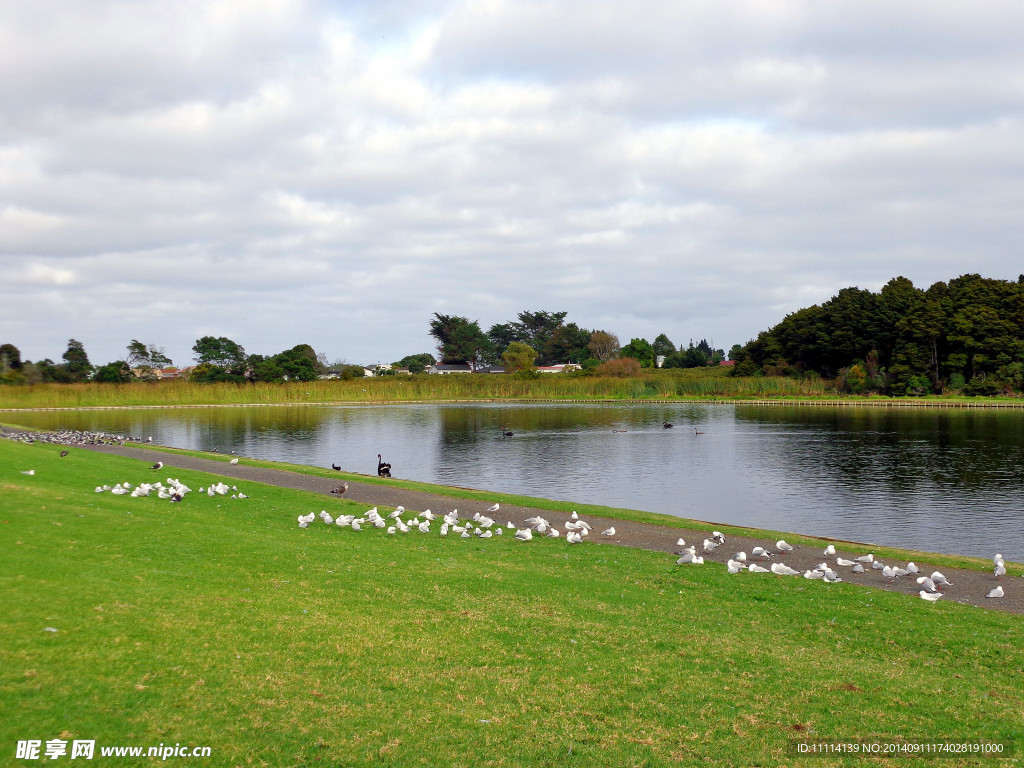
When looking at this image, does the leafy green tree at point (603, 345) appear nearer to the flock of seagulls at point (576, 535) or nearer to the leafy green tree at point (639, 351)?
the leafy green tree at point (639, 351)

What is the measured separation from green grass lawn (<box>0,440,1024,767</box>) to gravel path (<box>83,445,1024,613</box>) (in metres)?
1.28

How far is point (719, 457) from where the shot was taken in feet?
131

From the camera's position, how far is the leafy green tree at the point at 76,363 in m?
110

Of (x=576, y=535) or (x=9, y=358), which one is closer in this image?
(x=576, y=535)

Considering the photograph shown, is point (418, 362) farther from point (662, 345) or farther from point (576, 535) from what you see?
point (576, 535)

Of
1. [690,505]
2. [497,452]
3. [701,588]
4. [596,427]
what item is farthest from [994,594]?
[596,427]

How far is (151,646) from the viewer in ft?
21.9

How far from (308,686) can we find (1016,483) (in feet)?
101

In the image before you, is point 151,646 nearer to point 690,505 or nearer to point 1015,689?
point 1015,689

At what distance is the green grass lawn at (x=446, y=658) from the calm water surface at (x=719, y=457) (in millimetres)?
11662

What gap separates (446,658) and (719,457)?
34327 millimetres

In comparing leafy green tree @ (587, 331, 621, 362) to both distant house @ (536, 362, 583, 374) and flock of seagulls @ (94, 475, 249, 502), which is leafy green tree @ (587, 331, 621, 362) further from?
flock of seagulls @ (94, 475, 249, 502)

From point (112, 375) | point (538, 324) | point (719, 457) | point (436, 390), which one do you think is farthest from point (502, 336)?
point (719, 457)

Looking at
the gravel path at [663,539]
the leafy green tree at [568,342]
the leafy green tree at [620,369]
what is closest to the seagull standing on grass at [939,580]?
the gravel path at [663,539]
